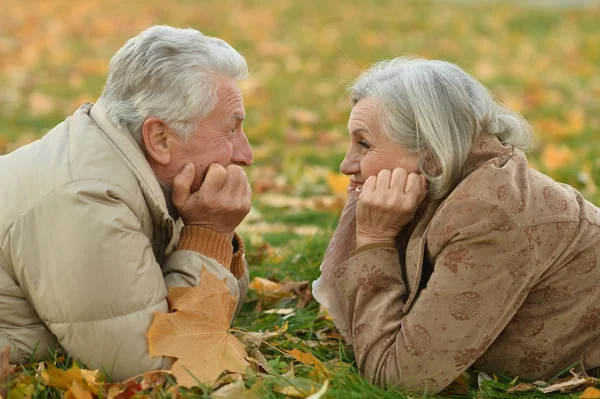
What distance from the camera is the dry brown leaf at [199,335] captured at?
2.85 metres

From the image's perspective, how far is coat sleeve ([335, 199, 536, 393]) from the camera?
9.17 feet

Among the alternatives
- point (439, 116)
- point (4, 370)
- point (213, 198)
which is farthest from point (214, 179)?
point (4, 370)

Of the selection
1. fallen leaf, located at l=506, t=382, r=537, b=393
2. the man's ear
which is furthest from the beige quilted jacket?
fallen leaf, located at l=506, t=382, r=537, b=393

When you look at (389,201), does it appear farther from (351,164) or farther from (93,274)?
(93,274)

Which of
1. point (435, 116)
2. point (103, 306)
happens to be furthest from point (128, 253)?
point (435, 116)

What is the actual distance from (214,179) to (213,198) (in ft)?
0.23

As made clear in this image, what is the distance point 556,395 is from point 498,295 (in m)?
0.47

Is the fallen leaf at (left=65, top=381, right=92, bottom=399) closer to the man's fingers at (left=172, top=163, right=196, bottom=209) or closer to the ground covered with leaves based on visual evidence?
the ground covered with leaves

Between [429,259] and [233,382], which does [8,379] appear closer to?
[233,382]

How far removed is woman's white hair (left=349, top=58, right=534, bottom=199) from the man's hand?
0.60 m

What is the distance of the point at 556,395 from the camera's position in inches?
117

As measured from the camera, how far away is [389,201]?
9.77 ft

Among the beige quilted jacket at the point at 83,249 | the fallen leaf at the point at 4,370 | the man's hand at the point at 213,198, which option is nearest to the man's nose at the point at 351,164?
the man's hand at the point at 213,198

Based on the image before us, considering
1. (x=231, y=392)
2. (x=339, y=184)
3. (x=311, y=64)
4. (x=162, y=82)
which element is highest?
(x=162, y=82)
